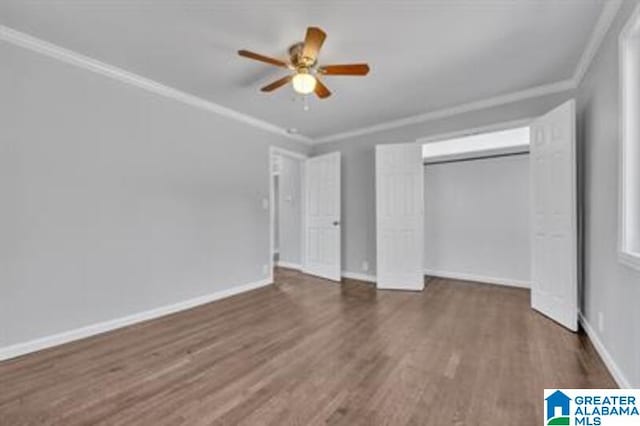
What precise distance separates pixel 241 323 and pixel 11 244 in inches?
79.4

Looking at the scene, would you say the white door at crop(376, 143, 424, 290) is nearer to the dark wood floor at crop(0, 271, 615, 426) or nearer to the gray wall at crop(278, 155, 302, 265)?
the dark wood floor at crop(0, 271, 615, 426)

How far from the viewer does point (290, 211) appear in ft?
20.5

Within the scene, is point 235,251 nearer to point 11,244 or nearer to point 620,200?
point 11,244

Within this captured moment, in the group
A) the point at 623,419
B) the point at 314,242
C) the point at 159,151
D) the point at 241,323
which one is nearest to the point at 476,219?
the point at 314,242

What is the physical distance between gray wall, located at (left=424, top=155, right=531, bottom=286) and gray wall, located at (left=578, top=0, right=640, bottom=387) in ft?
5.22

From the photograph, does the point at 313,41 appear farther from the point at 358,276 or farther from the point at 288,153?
the point at 358,276

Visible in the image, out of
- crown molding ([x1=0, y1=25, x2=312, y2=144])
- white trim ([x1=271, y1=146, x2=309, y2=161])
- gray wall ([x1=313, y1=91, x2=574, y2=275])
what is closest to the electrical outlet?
gray wall ([x1=313, y1=91, x2=574, y2=275])

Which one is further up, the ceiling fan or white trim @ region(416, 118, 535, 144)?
the ceiling fan

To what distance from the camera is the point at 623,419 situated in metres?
1.38

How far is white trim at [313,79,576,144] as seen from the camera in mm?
3287

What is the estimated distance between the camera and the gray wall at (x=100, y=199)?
2.34 m

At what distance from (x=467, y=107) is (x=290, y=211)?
12.5 ft

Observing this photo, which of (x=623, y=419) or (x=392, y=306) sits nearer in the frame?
(x=623, y=419)

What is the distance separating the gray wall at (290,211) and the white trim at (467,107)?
1.20m
